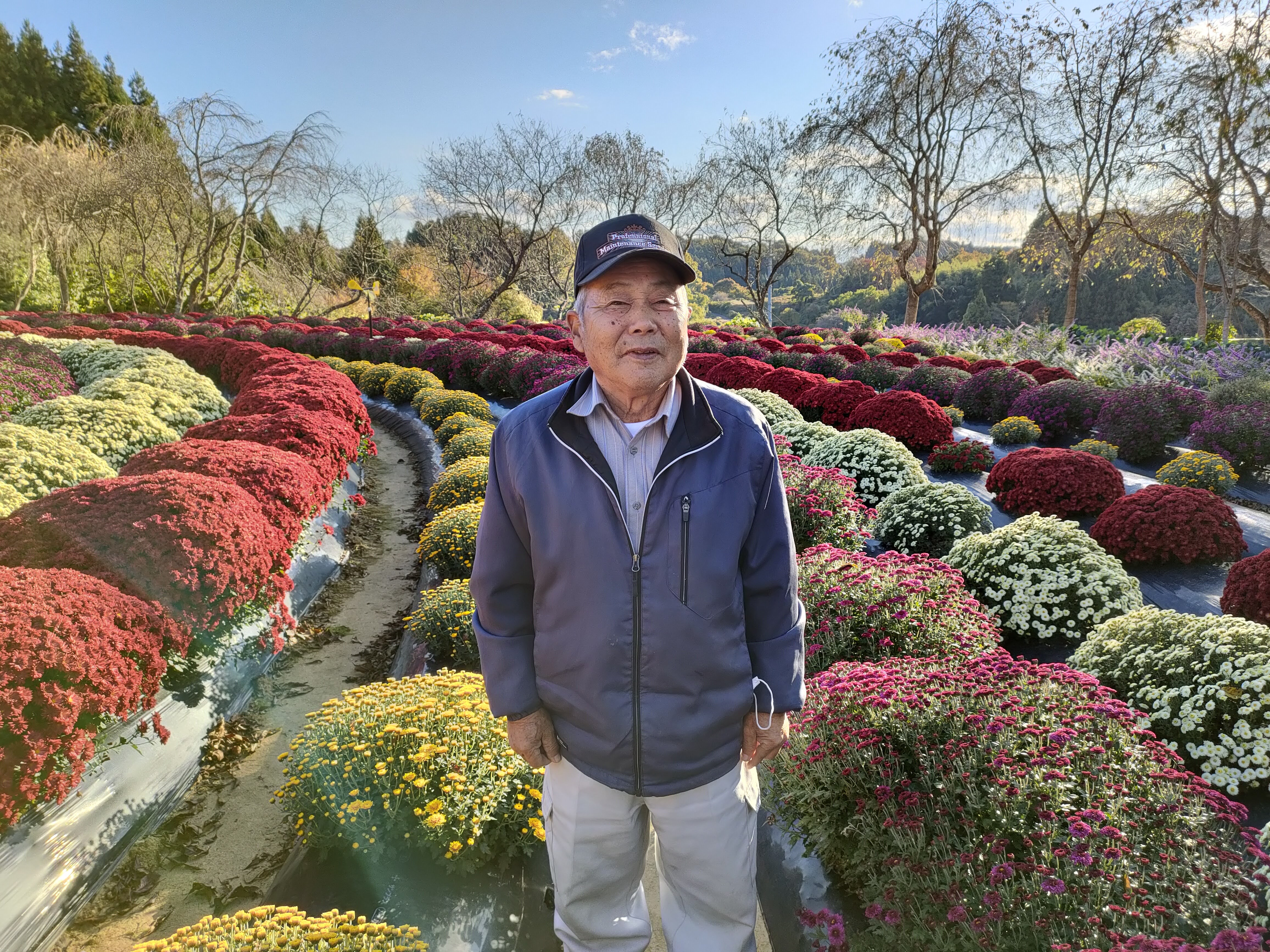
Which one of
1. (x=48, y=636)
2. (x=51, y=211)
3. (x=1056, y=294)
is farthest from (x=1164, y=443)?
(x=1056, y=294)

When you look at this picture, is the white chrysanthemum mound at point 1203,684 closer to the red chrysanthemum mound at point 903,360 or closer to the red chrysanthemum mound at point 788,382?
the red chrysanthemum mound at point 788,382

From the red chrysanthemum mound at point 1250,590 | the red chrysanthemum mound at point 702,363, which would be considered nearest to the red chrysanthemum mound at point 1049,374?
the red chrysanthemum mound at point 702,363

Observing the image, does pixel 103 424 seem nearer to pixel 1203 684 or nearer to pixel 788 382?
pixel 788 382

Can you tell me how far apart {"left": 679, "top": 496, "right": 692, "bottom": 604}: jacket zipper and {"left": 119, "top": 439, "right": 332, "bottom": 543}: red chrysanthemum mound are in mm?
4285

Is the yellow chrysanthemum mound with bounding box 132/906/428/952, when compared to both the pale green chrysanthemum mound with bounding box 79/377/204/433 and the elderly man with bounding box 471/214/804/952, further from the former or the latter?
the pale green chrysanthemum mound with bounding box 79/377/204/433

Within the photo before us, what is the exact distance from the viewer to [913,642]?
3523 mm

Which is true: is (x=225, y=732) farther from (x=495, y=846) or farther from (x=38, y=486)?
(x=38, y=486)

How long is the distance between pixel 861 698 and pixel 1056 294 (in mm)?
56623

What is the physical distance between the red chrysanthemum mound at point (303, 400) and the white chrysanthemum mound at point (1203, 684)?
740cm

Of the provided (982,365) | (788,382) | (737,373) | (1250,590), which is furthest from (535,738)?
(982,365)

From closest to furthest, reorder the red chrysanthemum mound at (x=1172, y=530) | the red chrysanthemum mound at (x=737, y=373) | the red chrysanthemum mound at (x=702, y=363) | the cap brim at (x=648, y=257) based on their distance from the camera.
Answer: the cap brim at (x=648, y=257) < the red chrysanthemum mound at (x=1172, y=530) < the red chrysanthemum mound at (x=737, y=373) < the red chrysanthemum mound at (x=702, y=363)

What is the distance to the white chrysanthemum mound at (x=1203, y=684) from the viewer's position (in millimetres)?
2600

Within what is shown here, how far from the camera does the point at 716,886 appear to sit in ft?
6.01

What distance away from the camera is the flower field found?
77.4 inches
